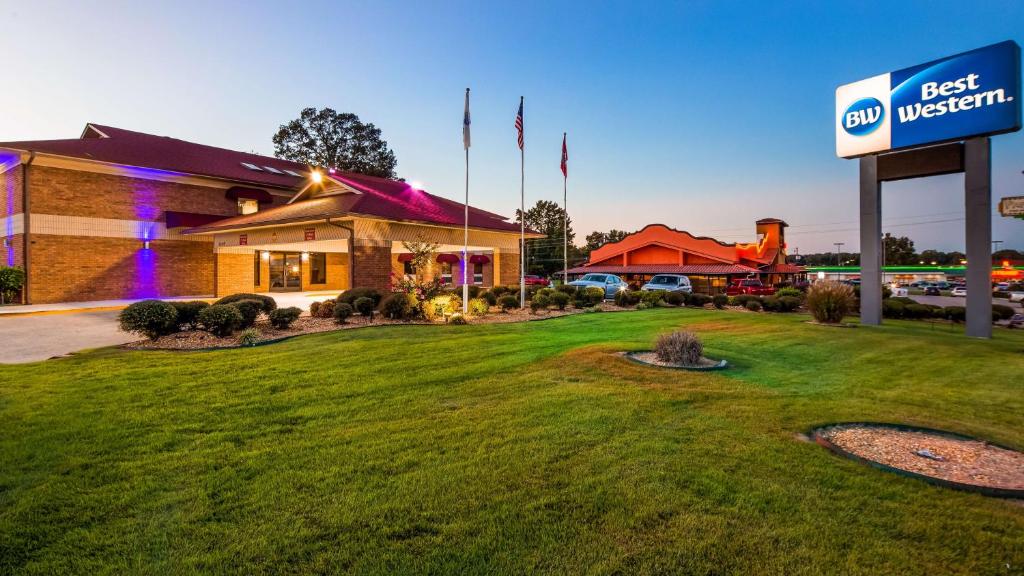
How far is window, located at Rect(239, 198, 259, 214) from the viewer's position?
27.9m

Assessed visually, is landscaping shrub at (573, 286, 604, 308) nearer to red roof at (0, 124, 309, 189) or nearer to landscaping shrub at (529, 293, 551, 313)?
landscaping shrub at (529, 293, 551, 313)

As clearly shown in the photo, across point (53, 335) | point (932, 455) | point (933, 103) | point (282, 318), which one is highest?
point (933, 103)

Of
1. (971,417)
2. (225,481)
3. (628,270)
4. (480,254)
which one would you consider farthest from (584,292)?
(628,270)

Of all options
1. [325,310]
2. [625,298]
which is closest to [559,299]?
[625,298]

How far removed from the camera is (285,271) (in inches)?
1224

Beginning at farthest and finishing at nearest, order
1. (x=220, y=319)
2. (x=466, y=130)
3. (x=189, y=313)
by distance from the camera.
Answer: (x=466, y=130) < (x=189, y=313) < (x=220, y=319)

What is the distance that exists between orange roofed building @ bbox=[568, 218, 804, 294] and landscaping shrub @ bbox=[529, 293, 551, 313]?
73.9ft

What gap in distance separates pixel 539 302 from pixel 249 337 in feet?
34.8

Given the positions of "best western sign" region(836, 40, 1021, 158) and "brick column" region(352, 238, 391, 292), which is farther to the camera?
"brick column" region(352, 238, 391, 292)

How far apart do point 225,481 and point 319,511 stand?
1139 millimetres

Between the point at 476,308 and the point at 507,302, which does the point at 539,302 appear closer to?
the point at 507,302

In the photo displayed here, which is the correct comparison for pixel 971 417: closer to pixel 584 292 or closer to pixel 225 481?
pixel 225 481

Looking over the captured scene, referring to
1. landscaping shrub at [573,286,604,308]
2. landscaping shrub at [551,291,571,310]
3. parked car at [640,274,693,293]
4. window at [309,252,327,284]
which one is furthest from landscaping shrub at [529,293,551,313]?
window at [309,252,327,284]

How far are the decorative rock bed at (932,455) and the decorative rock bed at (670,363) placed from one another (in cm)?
292
